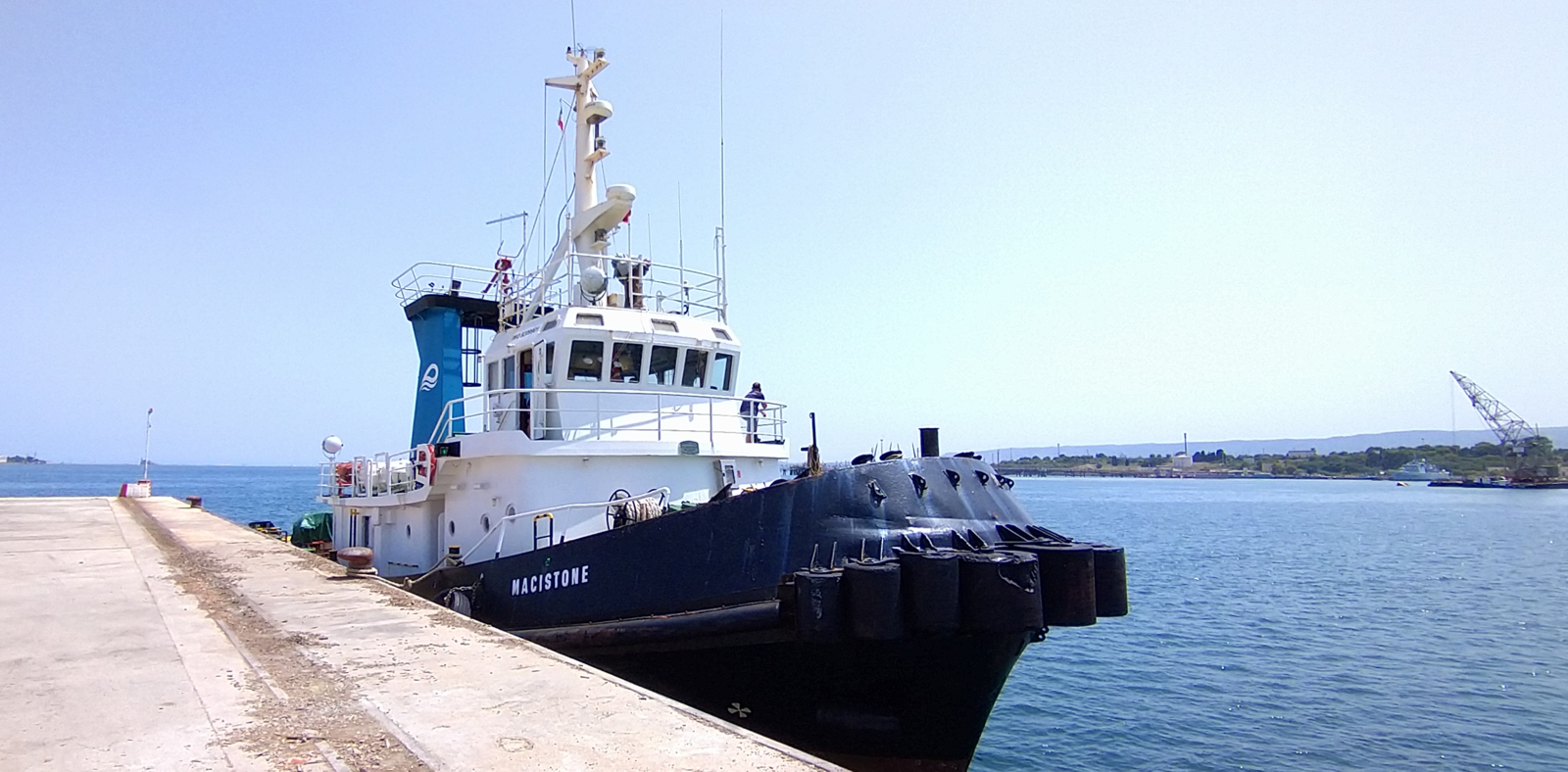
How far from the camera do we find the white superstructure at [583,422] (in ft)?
29.3

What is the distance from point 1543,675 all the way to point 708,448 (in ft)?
42.9

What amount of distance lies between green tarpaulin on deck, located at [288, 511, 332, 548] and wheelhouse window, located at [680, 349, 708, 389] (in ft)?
29.6

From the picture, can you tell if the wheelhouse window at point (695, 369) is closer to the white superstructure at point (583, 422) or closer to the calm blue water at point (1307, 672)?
the white superstructure at point (583, 422)

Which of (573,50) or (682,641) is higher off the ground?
(573,50)

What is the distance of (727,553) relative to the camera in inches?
270

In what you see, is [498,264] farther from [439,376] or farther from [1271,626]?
[1271,626]

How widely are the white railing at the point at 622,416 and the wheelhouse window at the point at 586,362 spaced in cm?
22

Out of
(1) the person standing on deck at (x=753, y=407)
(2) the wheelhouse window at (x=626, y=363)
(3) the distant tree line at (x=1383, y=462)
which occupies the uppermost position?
(2) the wheelhouse window at (x=626, y=363)

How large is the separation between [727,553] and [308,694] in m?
2.98

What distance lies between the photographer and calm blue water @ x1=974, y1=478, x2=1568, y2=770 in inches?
404

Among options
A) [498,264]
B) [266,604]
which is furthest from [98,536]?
[266,604]

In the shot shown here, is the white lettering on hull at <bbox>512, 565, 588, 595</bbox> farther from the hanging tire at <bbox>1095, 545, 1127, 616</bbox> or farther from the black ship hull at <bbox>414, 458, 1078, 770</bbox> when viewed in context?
the hanging tire at <bbox>1095, 545, 1127, 616</bbox>

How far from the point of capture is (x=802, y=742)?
6.80 m

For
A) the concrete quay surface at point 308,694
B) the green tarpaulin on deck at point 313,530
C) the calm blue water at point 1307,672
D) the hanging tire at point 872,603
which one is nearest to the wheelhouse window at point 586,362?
the concrete quay surface at point 308,694
